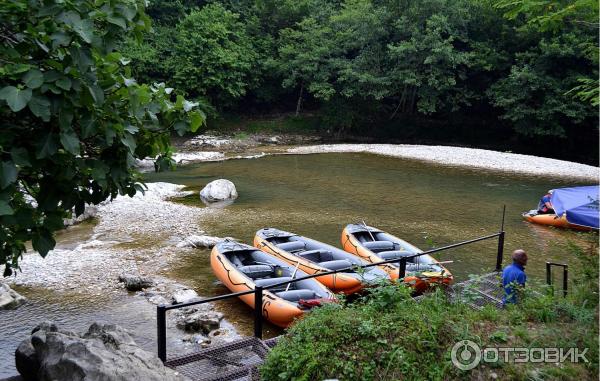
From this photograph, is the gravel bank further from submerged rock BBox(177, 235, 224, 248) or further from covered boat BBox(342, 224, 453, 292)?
submerged rock BBox(177, 235, 224, 248)

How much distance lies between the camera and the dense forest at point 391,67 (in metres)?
27.2

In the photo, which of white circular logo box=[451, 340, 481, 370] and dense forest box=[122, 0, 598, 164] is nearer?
white circular logo box=[451, 340, 481, 370]

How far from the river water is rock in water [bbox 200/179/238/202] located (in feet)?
1.53

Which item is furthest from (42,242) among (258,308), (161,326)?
(258,308)

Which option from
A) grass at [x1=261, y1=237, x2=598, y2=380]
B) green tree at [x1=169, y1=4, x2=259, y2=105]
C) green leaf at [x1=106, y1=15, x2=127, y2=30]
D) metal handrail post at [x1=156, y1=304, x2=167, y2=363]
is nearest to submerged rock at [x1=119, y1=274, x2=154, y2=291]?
metal handrail post at [x1=156, y1=304, x2=167, y2=363]

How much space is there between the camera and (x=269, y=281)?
8359 millimetres

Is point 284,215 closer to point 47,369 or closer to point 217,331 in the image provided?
point 217,331

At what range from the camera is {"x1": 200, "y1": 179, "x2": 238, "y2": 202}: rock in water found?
53.9ft

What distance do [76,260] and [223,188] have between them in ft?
22.6

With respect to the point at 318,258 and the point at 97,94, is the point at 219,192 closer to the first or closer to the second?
the point at 318,258

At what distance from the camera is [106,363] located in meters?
4.26

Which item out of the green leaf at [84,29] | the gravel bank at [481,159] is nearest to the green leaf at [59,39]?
the green leaf at [84,29]

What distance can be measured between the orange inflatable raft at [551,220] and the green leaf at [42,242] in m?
14.0

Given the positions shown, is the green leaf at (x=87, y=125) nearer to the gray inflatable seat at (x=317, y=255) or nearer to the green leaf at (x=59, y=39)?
the green leaf at (x=59, y=39)
